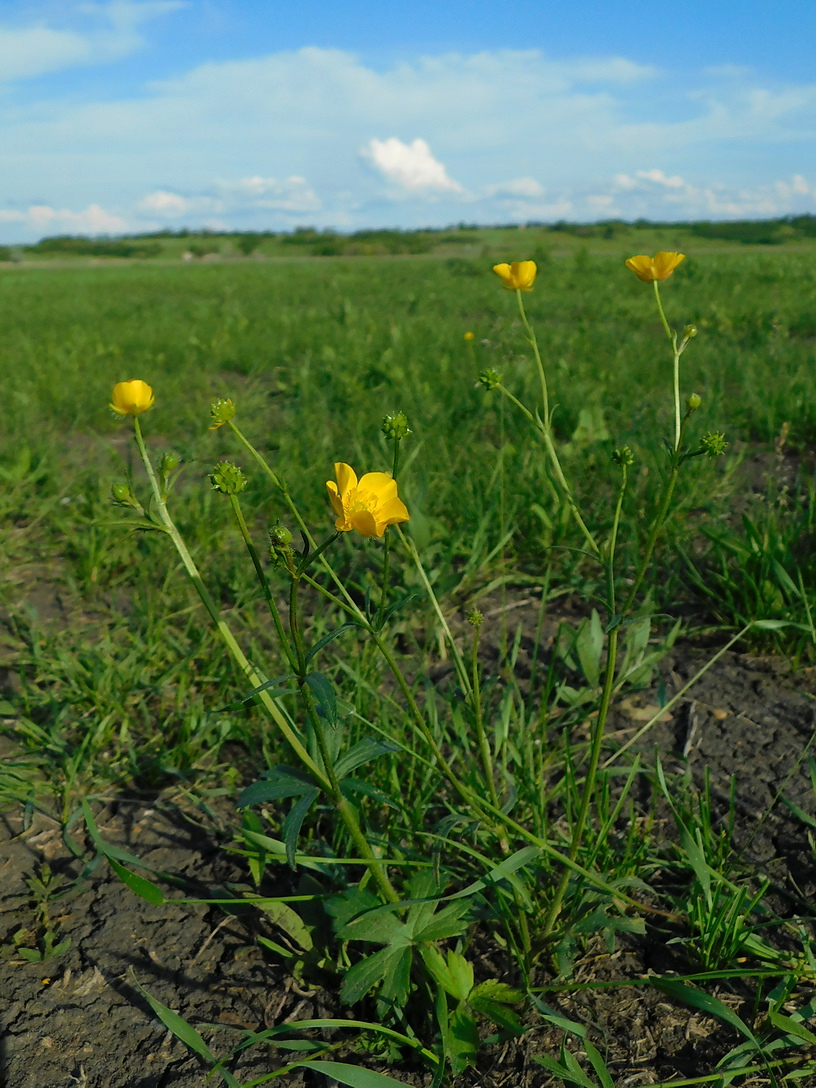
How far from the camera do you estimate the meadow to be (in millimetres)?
1119

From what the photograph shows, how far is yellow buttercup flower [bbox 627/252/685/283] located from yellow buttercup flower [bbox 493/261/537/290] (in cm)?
18

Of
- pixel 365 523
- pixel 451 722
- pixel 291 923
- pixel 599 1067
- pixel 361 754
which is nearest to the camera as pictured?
pixel 365 523

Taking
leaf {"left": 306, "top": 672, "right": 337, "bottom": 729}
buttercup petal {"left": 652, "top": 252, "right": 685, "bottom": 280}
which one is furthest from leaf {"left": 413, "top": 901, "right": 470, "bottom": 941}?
buttercup petal {"left": 652, "top": 252, "right": 685, "bottom": 280}

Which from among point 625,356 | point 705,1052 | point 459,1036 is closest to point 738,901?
point 705,1052

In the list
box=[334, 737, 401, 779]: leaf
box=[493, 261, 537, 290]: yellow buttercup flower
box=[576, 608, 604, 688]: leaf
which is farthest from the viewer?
box=[576, 608, 604, 688]: leaf

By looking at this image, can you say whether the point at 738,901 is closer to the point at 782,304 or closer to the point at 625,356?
the point at 625,356

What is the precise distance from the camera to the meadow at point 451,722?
1.12 metres

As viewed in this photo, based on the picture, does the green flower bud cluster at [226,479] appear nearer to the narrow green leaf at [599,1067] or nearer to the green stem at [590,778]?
the green stem at [590,778]

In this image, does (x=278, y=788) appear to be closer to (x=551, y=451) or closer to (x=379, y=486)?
(x=379, y=486)

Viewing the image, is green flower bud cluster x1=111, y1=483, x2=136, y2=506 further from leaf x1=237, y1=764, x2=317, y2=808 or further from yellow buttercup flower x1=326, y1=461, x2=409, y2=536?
leaf x1=237, y1=764, x2=317, y2=808

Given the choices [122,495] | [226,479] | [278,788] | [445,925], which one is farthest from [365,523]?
[445,925]

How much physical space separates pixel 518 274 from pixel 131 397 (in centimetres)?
77

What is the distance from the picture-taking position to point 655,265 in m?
1.35

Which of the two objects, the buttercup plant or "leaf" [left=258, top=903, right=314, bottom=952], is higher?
the buttercup plant
